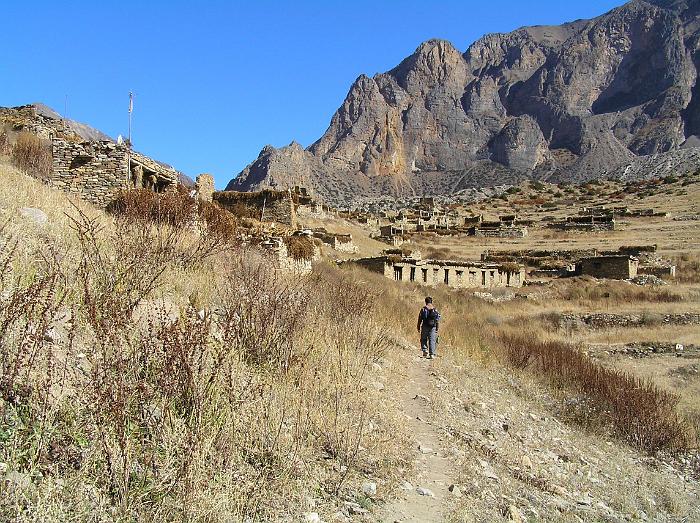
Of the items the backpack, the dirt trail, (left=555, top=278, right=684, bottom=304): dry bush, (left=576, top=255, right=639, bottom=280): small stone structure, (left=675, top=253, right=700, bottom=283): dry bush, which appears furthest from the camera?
(left=576, top=255, right=639, bottom=280): small stone structure

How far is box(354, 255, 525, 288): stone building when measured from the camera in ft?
80.6

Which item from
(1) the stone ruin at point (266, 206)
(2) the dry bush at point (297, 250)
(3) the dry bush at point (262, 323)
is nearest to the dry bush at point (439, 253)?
(1) the stone ruin at point (266, 206)

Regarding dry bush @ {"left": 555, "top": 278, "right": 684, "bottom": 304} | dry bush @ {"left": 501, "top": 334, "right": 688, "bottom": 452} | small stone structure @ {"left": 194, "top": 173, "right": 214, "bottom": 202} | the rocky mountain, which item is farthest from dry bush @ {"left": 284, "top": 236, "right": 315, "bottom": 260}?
the rocky mountain

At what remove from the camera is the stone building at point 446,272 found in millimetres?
24562

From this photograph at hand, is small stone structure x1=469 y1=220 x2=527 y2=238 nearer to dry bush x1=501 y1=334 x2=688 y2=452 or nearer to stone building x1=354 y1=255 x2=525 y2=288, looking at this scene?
stone building x1=354 y1=255 x2=525 y2=288

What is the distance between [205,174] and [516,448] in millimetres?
17930

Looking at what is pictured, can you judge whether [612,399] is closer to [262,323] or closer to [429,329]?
[429,329]

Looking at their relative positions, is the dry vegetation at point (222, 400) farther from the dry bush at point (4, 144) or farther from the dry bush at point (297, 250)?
the dry bush at point (4, 144)

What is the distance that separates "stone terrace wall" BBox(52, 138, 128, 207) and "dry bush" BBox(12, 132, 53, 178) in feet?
3.15

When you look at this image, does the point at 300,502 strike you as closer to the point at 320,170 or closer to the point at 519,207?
the point at 519,207

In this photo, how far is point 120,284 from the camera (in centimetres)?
517

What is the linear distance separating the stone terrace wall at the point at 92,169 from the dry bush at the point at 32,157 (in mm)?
961

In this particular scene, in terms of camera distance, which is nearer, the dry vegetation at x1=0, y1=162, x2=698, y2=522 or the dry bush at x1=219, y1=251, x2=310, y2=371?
the dry vegetation at x1=0, y1=162, x2=698, y2=522

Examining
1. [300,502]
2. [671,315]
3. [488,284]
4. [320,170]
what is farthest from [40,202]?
[320,170]
